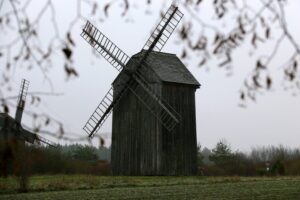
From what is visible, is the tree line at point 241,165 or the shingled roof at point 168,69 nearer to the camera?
the shingled roof at point 168,69

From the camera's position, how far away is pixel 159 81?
79.0 ft

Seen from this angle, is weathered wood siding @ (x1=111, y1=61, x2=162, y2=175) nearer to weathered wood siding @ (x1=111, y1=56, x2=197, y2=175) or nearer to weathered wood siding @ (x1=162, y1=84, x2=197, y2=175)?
weathered wood siding @ (x1=111, y1=56, x2=197, y2=175)

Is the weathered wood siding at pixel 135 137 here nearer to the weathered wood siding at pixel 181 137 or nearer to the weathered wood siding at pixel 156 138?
the weathered wood siding at pixel 156 138

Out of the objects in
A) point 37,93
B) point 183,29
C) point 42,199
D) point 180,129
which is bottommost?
point 42,199

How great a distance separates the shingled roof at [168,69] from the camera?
24578mm

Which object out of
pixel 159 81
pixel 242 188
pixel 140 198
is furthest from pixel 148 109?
pixel 140 198

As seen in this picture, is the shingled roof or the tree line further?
the tree line

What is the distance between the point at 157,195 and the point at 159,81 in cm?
1148

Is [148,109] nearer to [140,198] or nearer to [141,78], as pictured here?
[141,78]

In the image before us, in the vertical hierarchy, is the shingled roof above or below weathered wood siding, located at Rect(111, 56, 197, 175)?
above

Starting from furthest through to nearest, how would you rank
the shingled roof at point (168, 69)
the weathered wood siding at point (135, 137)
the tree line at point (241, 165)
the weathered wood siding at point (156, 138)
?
the tree line at point (241, 165), the shingled roof at point (168, 69), the weathered wood siding at point (135, 137), the weathered wood siding at point (156, 138)

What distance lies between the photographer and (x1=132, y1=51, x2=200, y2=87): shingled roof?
80.6 ft

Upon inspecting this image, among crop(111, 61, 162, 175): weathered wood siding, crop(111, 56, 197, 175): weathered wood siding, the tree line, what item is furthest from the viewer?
the tree line

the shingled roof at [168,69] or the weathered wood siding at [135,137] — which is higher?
the shingled roof at [168,69]
